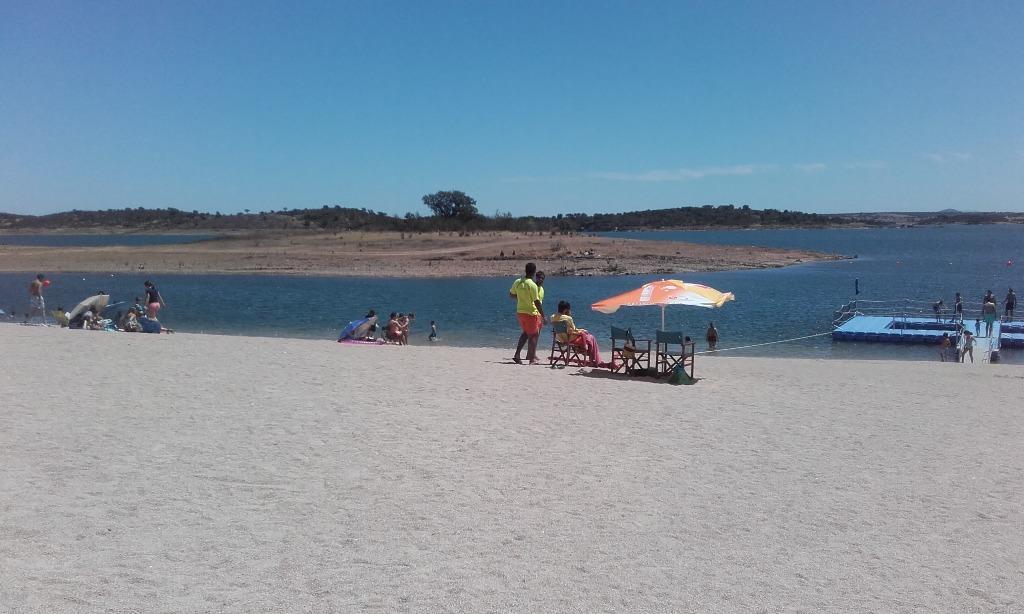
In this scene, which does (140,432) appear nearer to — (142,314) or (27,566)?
(27,566)

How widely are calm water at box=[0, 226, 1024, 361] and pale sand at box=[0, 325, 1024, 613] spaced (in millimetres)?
13555

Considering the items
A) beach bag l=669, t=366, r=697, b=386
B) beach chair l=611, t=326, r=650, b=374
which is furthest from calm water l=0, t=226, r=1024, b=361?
beach bag l=669, t=366, r=697, b=386

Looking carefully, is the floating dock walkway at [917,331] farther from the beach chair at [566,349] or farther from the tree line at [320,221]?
the tree line at [320,221]

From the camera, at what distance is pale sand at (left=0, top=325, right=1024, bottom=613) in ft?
16.4

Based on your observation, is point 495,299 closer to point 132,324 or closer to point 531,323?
point 132,324

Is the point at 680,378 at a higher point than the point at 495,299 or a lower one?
higher

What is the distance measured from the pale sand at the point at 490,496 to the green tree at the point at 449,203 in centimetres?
9668

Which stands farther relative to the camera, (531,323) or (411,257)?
(411,257)

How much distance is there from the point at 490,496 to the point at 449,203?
10451 cm

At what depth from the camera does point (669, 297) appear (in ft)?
40.8

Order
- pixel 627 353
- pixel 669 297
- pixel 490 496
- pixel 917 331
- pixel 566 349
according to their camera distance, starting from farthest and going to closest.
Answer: pixel 917 331 → pixel 566 349 → pixel 627 353 → pixel 669 297 → pixel 490 496

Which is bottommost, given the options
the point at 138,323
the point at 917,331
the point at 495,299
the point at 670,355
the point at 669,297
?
the point at 917,331

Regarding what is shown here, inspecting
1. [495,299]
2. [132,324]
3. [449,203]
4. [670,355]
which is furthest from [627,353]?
[449,203]

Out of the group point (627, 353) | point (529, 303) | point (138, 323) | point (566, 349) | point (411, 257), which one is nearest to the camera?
point (627, 353)
